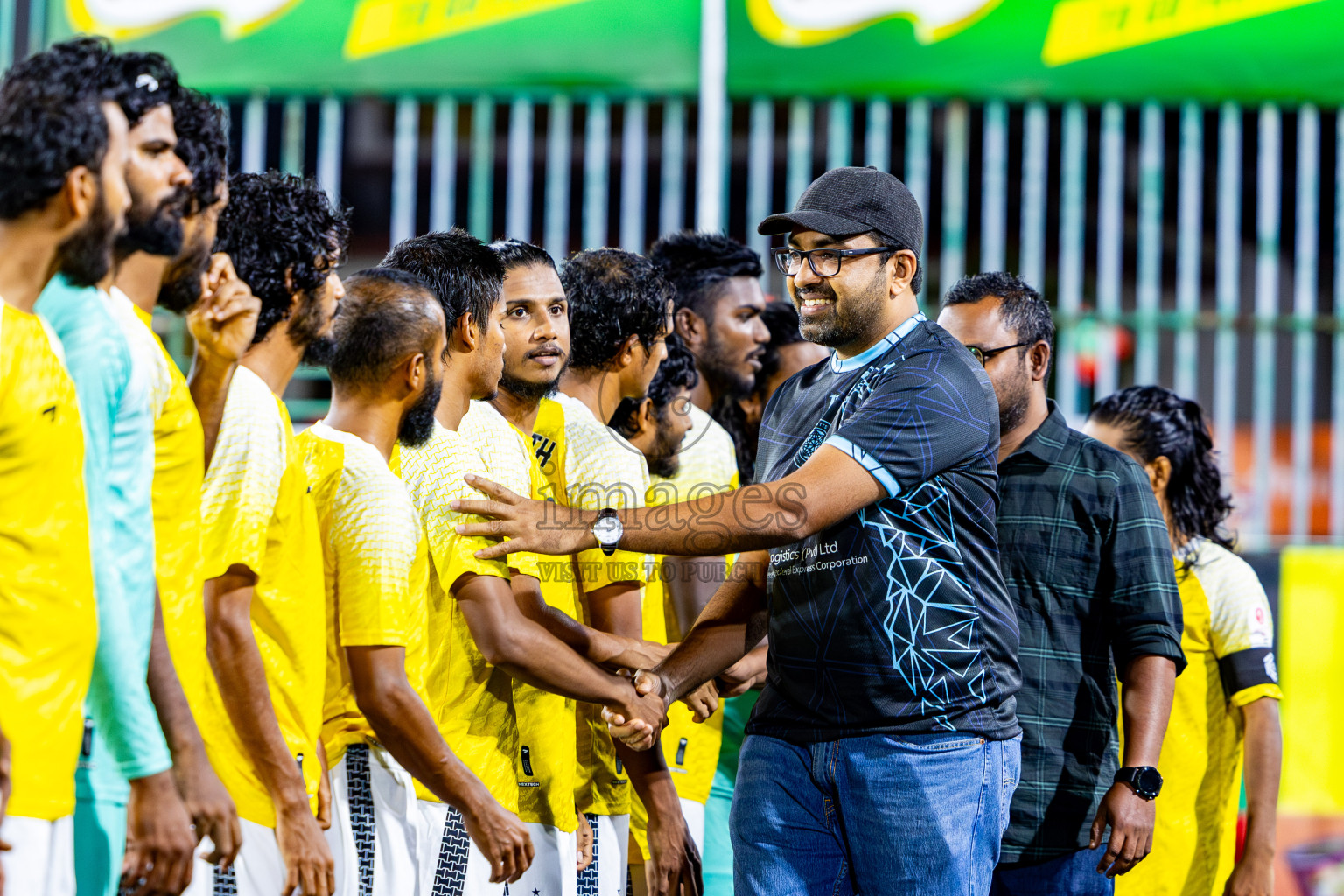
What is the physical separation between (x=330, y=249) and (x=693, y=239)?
216cm

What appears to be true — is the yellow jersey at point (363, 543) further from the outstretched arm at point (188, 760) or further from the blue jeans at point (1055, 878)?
the blue jeans at point (1055, 878)

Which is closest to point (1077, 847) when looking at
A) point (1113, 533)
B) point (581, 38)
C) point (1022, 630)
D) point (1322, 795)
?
point (1022, 630)

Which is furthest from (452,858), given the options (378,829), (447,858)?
(378,829)

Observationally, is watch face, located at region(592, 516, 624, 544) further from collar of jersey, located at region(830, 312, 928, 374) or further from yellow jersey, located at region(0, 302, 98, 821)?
yellow jersey, located at region(0, 302, 98, 821)

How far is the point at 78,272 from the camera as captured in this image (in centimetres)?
202

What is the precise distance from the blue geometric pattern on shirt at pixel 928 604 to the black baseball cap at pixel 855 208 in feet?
1.95

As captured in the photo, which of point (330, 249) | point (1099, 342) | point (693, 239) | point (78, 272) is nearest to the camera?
point (78, 272)

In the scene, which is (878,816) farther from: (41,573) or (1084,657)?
(41,573)

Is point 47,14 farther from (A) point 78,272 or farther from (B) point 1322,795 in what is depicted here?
(B) point 1322,795

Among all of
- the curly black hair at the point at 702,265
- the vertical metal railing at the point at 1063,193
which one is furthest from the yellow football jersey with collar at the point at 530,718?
the vertical metal railing at the point at 1063,193

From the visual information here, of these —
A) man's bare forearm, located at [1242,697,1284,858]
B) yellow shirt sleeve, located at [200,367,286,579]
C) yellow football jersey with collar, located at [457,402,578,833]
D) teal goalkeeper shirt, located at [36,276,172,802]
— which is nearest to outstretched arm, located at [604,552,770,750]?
yellow football jersey with collar, located at [457,402,578,833]

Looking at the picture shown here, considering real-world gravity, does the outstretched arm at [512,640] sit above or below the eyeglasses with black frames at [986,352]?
below

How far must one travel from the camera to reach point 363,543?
2947mm

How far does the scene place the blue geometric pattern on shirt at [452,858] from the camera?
306 centimetres
